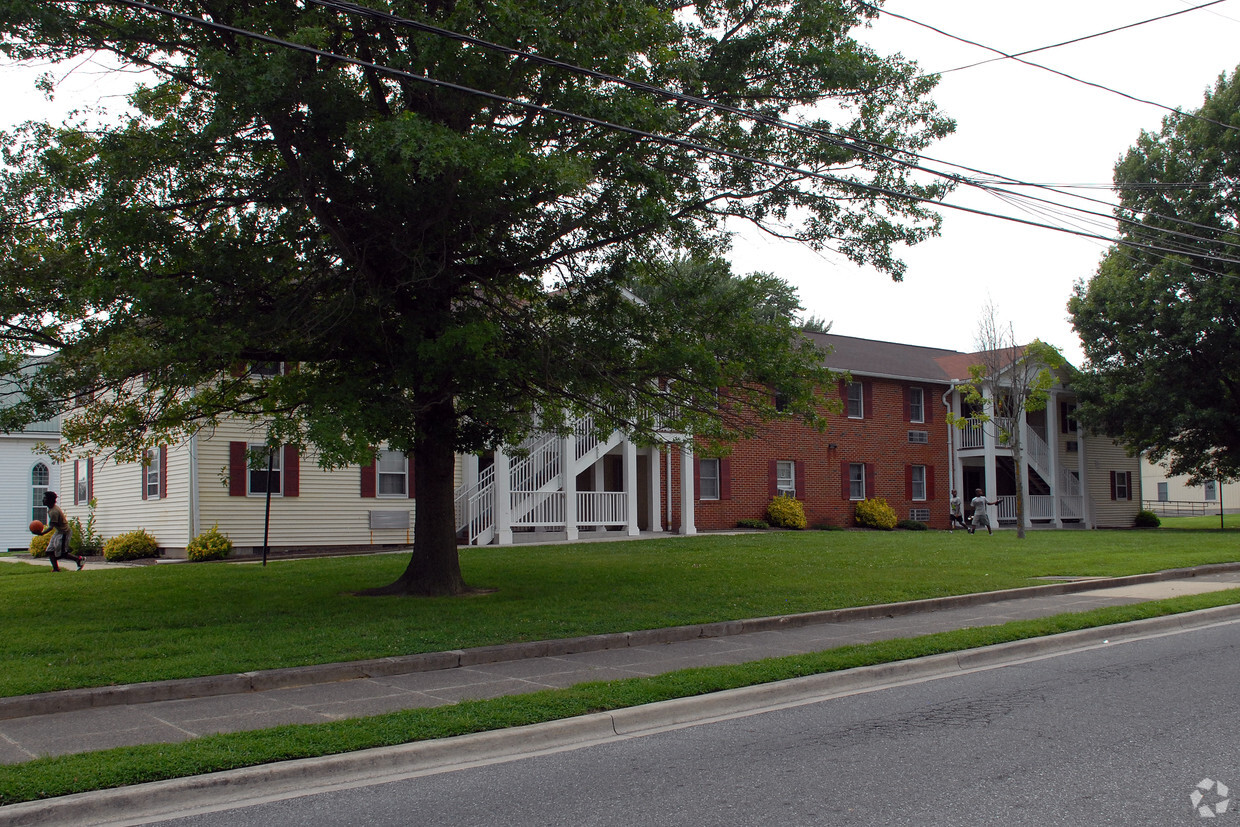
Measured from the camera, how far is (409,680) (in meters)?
8.69

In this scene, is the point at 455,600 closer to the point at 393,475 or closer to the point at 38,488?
the point at 393,475

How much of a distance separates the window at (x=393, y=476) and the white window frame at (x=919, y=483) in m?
18.1

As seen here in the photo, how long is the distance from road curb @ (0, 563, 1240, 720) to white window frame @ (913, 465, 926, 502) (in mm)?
20753

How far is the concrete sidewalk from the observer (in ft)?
23.2

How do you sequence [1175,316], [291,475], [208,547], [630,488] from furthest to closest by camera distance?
[1175,316] < [630,488] < [291,475] < [208,547]

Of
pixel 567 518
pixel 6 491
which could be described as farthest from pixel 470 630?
pixel 6 491

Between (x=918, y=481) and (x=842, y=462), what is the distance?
3851 mm

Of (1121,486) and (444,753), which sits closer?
(444,753)

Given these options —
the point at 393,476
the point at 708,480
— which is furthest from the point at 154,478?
the point at 708,480

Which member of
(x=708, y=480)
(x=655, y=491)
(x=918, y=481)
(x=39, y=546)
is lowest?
(x=39, y=546)

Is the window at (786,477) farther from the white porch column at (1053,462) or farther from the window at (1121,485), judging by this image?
the window at (1121,485)

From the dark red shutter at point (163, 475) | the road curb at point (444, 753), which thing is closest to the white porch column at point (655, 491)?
the dark red shutter at point (163, 475)

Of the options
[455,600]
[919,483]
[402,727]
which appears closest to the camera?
[402,727]

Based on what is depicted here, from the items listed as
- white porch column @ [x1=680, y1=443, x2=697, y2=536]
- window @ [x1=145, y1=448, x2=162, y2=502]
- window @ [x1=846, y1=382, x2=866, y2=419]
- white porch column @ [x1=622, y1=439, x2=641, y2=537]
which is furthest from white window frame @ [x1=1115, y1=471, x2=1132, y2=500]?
window @ [x1=145, y1=448, x2=162, y2=502]
